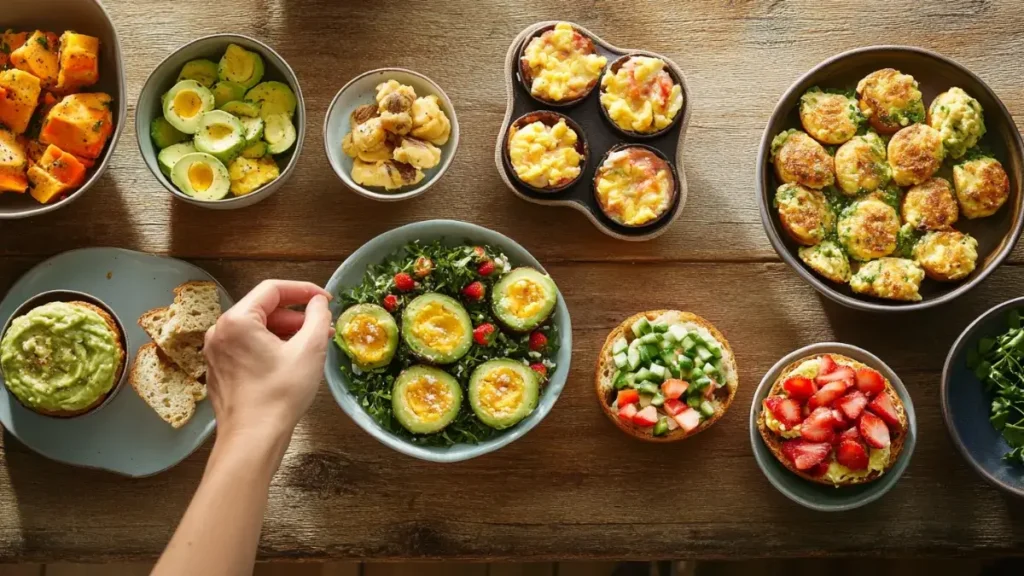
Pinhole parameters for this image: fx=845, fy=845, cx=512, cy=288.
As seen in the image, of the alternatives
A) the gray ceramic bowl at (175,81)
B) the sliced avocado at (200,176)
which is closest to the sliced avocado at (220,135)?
the sliced avocado at (200,176)

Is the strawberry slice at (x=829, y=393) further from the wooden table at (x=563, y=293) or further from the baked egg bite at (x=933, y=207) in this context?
the baked egg bite at (x=933, y=207)

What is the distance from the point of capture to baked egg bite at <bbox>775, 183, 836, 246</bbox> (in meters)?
2.64

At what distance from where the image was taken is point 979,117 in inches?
106

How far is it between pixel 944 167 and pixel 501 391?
5.33 ft

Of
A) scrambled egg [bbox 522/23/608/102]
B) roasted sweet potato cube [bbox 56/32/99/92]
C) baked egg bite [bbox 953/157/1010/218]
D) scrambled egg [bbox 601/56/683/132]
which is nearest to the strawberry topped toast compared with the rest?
baked egg bite [bbox 953/157/1010/218]

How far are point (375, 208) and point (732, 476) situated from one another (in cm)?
147

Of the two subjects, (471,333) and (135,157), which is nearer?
(471,333)

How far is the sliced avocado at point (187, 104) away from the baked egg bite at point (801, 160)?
5.87 feet

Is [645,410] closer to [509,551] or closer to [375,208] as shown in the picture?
[509,551]

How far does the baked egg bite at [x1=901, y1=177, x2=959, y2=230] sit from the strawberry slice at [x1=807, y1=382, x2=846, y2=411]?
59cm

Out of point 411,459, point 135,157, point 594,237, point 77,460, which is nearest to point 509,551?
point 411,459

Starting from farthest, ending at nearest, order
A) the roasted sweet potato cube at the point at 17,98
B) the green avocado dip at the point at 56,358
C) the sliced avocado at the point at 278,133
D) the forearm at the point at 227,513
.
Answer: the sliced avocado at the point at 278,133 → the roasted sweet potato cube at the point at 17,98 → the green avocado dip at the point at 56,358 → the forearm at the point at 227,513

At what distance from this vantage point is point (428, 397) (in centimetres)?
253

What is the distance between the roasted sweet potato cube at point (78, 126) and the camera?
2502 millimetres
